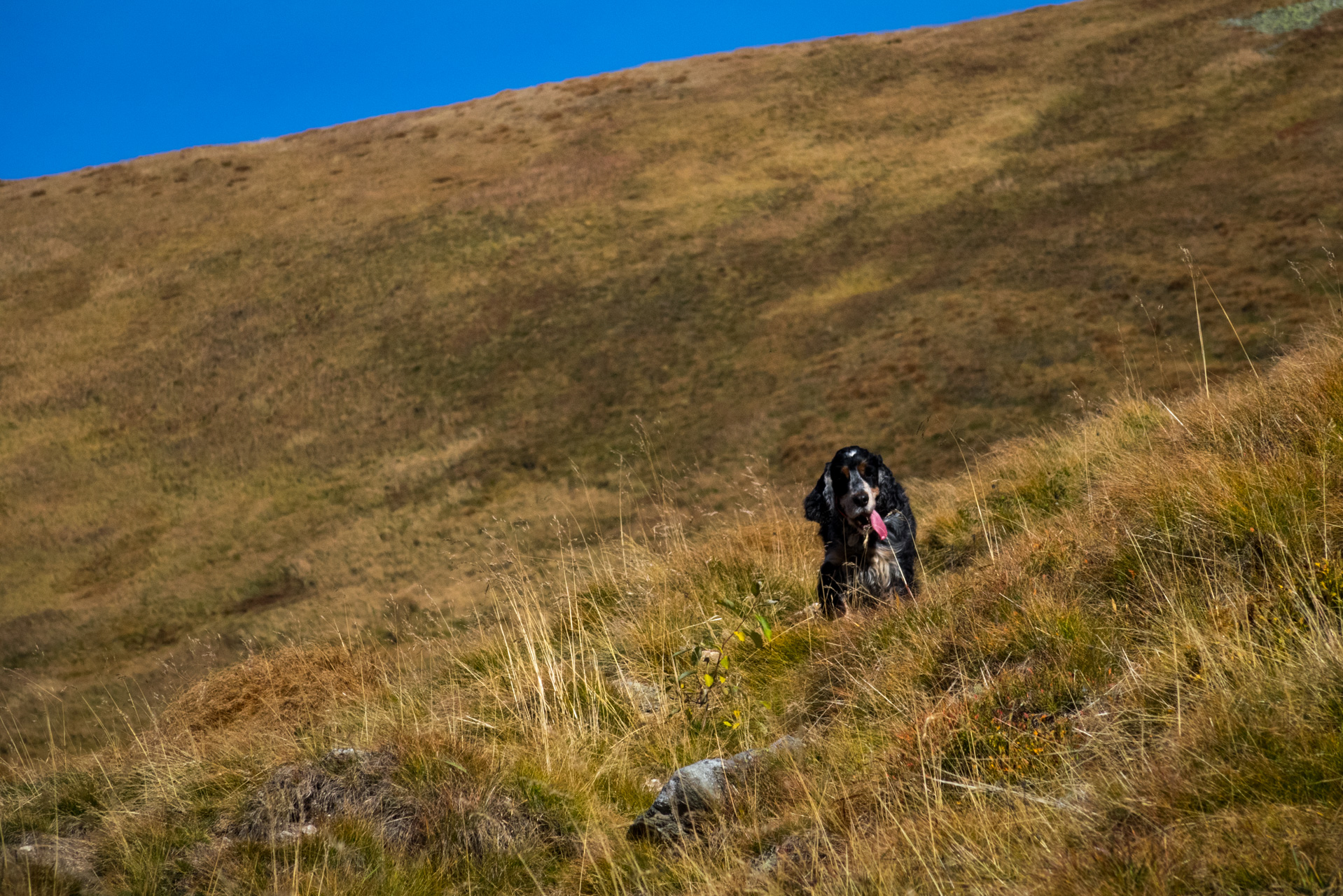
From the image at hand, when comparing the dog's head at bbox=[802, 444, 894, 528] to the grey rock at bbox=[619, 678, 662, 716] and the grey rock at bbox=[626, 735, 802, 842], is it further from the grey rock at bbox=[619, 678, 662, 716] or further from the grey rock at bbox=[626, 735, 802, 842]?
the grey rock at bbox=[626, 735, 802, 842]

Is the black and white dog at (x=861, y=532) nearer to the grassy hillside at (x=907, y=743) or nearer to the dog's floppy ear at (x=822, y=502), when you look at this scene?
the dog's floppy ear at (x=822, y=502)

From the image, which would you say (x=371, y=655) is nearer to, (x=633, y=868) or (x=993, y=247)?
(x=633, y=868)

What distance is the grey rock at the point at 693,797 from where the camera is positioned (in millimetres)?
4121

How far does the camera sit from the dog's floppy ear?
237 inches

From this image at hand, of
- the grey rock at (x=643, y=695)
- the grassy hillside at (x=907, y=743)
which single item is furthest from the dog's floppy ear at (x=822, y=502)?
the grey rock at (x=643, y=695)

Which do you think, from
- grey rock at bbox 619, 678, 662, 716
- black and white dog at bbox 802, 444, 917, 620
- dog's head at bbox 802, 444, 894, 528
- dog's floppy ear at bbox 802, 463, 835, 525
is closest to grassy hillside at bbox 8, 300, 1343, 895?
grey rock at bbox 619, 678, 662, 716

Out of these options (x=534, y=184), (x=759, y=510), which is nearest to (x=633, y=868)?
(x=759, y=510)

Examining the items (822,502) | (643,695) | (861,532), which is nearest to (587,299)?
(822,502)

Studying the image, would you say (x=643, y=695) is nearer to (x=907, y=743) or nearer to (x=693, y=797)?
(x=693, y=797)

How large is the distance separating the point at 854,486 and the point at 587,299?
22.1m

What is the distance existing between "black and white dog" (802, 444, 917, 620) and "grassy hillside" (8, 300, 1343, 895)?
34cm

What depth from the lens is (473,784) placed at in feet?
15.1

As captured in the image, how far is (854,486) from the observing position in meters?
5.70

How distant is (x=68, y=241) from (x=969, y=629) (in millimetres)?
36399
